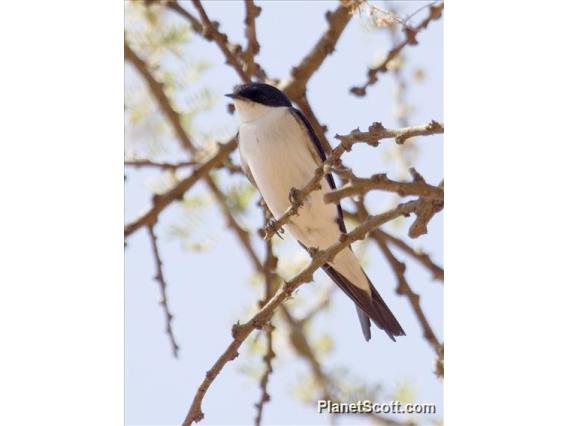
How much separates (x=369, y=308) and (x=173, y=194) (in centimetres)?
87

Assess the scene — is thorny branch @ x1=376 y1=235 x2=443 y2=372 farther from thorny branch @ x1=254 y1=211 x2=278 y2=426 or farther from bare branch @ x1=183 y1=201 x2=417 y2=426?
bare branch @ x1=183 y1=201 x2=417 y2=426

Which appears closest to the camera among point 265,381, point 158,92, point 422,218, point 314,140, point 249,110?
point 422,218

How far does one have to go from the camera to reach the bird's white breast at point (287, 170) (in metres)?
3.88

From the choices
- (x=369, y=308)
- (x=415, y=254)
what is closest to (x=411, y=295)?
(x=415, y=254)

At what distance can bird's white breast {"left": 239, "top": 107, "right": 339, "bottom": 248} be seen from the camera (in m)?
3.88

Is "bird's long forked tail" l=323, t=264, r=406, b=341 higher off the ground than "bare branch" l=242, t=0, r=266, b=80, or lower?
lower

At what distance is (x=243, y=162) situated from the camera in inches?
160

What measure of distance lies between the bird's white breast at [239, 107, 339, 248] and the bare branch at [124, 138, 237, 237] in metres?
0.28

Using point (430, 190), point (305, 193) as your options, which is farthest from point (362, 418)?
point (430, 190)

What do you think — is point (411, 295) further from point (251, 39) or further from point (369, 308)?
point (251, 39)

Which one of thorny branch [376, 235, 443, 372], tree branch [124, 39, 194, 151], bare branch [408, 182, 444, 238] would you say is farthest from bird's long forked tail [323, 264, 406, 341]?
bare branch [408, 182, 444, 238]

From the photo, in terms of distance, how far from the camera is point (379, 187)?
194cm

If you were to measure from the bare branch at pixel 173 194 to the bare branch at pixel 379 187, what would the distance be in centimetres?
144

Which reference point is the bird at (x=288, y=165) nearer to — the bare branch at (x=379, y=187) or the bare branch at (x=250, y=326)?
the bare branch at (x=250, y=326)
